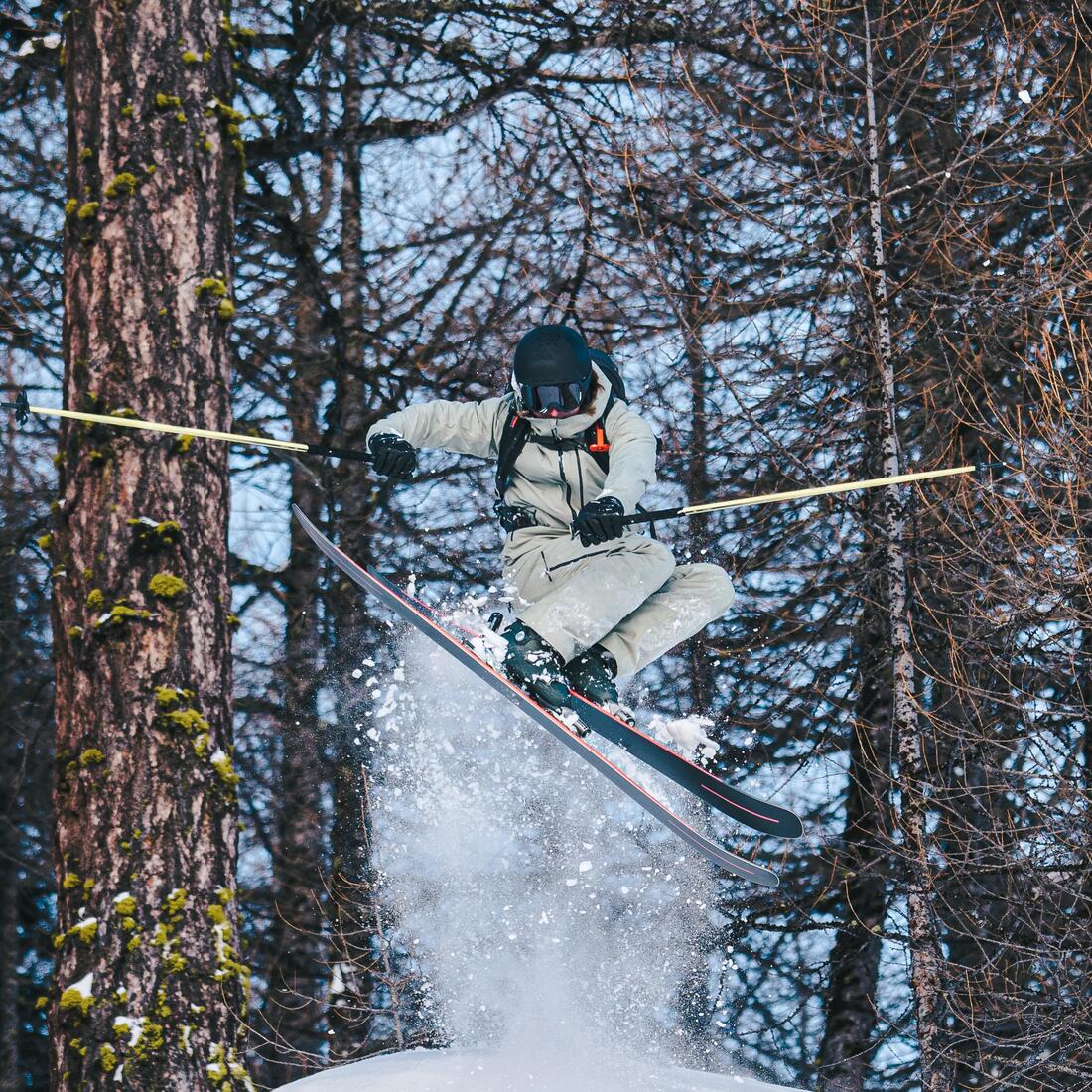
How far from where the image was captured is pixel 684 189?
11.4 metres

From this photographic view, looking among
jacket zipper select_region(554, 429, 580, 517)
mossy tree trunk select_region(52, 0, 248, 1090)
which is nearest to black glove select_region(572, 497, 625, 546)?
jacket zipper select_region(554, 429, 580, 517)

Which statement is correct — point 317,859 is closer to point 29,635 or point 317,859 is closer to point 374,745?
point 374,745

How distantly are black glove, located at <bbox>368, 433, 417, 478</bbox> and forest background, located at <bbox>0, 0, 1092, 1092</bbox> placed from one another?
1891mm

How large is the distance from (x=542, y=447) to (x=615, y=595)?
719 mm

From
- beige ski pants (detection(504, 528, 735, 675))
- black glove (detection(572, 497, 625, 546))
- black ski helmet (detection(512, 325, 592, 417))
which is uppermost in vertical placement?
black ski helmet (detection(512, 325, 592, 417))

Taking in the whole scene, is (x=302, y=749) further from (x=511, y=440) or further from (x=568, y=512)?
(x=511, y=440)

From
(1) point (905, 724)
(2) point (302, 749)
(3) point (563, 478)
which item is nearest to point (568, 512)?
(3) point (563, 478)

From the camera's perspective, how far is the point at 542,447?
5527mm

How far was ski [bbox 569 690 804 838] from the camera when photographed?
18.9 ft

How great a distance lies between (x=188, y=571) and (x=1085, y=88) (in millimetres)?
9051

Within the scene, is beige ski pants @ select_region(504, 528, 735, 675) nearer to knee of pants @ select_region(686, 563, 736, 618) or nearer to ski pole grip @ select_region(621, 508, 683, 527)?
knee of pants @ select_region(686, 563, 736, 618)

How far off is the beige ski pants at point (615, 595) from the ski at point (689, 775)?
Answer: 0.85 feet

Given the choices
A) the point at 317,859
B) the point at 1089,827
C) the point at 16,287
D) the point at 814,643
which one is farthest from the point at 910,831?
the point at 16,287

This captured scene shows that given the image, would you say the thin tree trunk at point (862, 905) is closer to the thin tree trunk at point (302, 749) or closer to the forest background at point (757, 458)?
the forest background at point (757, 458)
